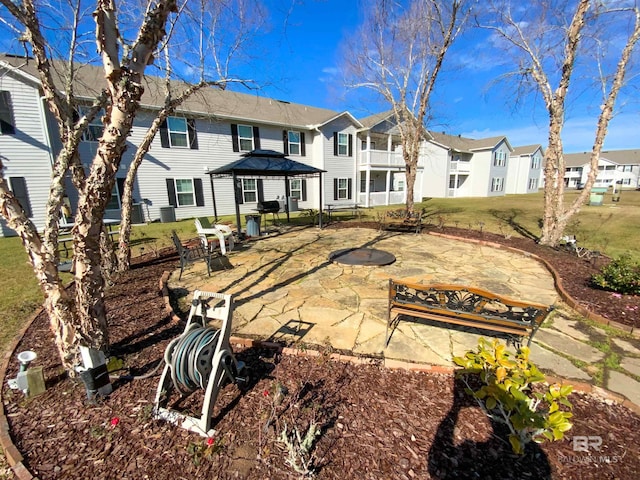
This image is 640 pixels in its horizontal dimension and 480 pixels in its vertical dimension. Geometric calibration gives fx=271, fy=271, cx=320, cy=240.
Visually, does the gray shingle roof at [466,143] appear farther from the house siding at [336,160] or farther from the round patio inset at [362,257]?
the round patio inset at [362,257]

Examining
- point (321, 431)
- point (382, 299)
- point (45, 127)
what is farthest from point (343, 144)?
point (321, 431)

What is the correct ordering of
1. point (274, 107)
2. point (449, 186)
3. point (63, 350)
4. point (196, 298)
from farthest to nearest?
point (449, 186) < point (274, 107) < point (63, 350) < point (196, 298)

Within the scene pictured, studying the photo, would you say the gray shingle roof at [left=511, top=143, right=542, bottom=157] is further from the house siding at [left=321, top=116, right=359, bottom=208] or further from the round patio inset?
the round patio inset

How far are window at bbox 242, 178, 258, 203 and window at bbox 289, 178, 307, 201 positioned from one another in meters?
2.47

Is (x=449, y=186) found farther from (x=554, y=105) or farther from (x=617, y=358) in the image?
(x=617, y=358)

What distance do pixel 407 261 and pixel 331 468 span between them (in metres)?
5.42

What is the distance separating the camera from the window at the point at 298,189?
1855cm

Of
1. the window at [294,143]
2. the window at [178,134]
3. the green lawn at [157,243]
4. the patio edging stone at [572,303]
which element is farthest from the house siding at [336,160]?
the patio edging stone at [572,303]

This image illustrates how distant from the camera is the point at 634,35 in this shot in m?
5.95

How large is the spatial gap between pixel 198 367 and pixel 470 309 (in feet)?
9.65

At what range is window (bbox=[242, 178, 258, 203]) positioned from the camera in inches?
655

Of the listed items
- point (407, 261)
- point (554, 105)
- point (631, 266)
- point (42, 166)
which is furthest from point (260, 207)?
point (631, 266)

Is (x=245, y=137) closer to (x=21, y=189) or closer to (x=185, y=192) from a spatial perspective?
(x=185, y=192)

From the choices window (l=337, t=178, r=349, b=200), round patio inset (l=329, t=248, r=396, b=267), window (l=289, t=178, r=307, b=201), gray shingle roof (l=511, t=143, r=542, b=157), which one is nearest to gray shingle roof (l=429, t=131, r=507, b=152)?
gray shingle roof (l=511, t=143, r=542, b=157)
